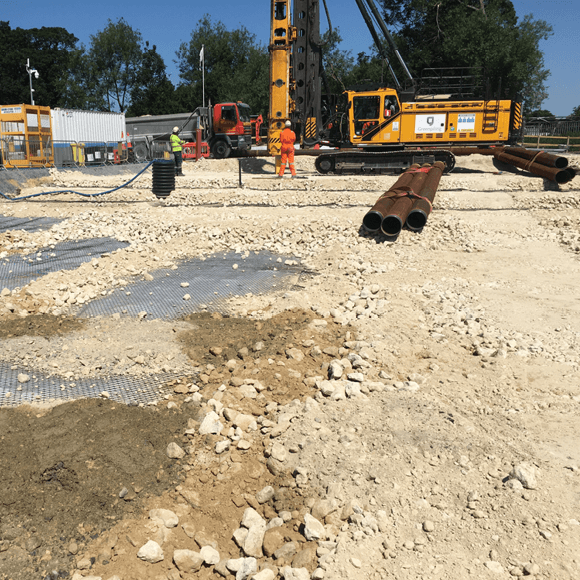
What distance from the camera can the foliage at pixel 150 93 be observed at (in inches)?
2231

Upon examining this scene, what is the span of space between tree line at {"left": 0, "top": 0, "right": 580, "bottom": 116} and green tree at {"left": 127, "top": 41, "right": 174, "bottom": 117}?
0.11 metres

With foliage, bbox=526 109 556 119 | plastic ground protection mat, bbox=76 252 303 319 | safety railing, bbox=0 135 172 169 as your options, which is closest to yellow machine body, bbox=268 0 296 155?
safety railing, bbox=0 135 172 169

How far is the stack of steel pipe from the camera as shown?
1554 cm

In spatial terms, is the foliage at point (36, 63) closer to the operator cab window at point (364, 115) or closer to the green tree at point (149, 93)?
the green tree at point (149, 93)

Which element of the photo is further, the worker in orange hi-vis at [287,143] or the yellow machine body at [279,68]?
the yellow machine body at [279,68]

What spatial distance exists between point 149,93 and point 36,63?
47.7 feet

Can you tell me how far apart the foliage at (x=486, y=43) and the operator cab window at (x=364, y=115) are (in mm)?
14940

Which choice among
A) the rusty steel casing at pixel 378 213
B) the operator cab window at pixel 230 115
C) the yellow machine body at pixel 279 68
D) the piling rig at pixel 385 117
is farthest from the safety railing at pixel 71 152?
the rusty steel casing at pixel 378 213

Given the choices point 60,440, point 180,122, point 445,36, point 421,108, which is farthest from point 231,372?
point 445,36

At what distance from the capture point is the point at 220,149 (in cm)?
2738

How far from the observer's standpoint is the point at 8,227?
10242mm

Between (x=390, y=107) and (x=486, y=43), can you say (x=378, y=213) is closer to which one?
(x=390, y=107)

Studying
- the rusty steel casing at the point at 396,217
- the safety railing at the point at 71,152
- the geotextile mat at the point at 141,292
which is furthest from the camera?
the safety railing at the point at 71,152

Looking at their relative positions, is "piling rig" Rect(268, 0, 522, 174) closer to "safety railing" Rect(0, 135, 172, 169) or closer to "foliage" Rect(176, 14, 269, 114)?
"safety railing" Rect(0, 135, 172, 169)
